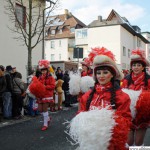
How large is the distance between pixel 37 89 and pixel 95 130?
208 inches

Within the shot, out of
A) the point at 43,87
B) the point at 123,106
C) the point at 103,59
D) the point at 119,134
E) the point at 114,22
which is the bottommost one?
the point at 119,134

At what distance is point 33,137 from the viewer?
7.48m

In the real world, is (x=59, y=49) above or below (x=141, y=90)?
above

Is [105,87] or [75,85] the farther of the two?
[75,85]

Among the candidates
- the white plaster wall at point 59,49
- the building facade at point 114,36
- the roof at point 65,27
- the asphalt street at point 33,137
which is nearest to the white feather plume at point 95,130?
the asphalt street at point 33,137

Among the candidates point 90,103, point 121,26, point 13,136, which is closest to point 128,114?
point 90,103

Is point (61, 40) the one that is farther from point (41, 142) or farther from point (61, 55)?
point (41, 142)

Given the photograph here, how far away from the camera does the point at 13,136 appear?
25.1 feet

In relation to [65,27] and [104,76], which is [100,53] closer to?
[104,76]

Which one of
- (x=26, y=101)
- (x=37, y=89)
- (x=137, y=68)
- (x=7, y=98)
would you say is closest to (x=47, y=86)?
(x=37, y=89)

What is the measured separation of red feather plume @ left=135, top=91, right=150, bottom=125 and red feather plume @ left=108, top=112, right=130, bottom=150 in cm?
156

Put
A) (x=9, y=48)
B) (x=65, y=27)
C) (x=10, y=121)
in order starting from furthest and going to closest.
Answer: (x=65, y=27) < (x=9, y=48) < (x=10, y=121)

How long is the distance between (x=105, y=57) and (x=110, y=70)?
0.18 meters

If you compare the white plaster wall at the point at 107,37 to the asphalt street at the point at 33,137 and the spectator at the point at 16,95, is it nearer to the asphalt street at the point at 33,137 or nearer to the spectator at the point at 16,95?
the spectator at the point at 16,95
